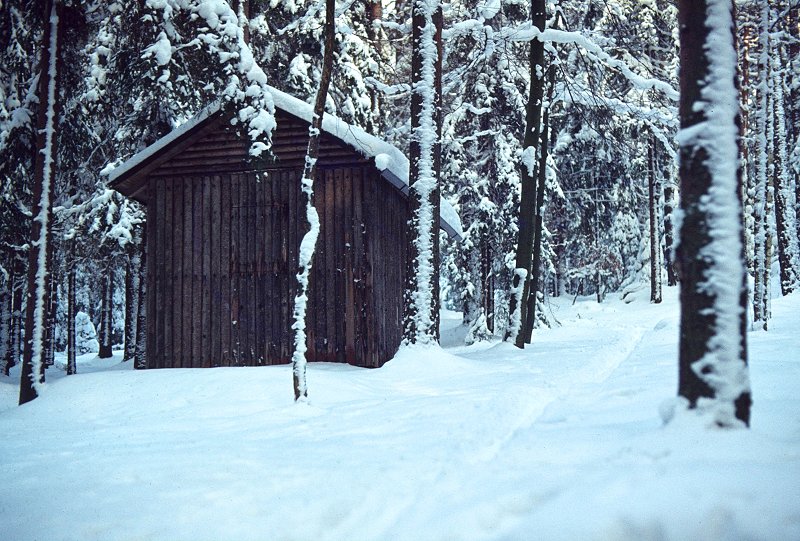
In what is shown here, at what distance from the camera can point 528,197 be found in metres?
13.0

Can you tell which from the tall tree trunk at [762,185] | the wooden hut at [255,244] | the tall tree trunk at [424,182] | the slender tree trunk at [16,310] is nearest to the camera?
the tall tree trunk at [424,182]

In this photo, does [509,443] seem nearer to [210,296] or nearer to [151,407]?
[151,407]

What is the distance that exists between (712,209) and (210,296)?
10.5 m

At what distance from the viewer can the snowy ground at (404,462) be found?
2.84 m

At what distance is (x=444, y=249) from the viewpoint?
23.2 metres

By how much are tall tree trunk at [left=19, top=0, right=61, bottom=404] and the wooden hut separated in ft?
7.94

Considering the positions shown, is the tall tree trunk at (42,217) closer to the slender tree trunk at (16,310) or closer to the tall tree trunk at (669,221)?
the slender tree trunk at (16,310)

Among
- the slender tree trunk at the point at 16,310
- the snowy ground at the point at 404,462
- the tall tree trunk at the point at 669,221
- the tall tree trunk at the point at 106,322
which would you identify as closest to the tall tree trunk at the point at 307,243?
the snowy ground at the point at 404,462

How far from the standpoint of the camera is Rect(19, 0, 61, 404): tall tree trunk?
9055mm

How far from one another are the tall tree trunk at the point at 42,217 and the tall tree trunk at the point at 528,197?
9183 millimetres

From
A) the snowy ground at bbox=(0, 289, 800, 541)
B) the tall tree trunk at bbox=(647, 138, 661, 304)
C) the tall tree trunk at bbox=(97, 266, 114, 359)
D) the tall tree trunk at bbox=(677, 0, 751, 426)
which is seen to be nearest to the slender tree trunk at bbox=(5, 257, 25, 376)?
the tall tree trunk at bbox=(97, 266, 114, 359)

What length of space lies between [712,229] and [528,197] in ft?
31.5

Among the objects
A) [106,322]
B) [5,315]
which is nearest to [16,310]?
[5,315]

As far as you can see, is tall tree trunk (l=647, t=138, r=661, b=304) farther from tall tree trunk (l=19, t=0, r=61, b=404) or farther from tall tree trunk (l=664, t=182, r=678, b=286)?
tall tree trunk (l=19, t=0, r=61, b=404)
